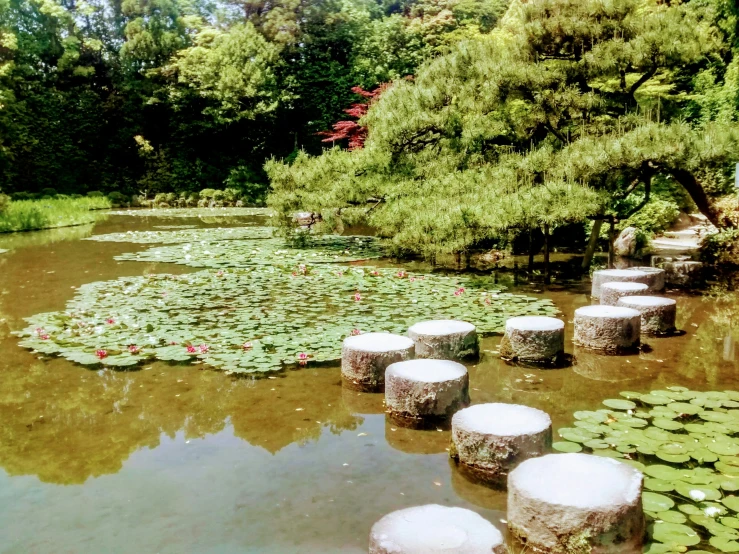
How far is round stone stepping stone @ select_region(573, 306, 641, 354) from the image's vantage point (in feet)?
17.0

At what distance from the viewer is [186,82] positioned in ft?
84.1

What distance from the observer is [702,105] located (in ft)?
42.5

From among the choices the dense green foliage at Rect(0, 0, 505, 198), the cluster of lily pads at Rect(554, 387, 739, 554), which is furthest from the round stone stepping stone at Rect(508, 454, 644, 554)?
the dense green foliage at Rect(0, 0, 505, 198)

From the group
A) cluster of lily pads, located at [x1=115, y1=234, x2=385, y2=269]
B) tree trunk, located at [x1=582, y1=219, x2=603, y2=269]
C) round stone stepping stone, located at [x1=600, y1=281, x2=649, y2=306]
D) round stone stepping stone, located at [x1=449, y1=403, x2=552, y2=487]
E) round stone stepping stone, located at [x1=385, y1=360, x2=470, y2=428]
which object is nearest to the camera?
round stone stepping stone, located at [x1=449, y1=403, x2=552, y2=487]

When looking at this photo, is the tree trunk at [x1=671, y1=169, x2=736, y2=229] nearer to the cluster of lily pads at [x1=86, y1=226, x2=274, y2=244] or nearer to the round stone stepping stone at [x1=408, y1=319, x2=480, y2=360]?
the round stone stepping stone at [x1=408, y1=319, x2=480, y2=360]

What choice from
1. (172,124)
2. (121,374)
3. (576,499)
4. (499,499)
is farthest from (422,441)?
(172,124)

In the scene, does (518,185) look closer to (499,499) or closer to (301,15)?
(499,499)

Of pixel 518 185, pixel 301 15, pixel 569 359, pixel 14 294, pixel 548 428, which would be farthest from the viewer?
pixel 301 15

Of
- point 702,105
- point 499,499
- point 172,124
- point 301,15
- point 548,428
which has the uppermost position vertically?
point 301,15

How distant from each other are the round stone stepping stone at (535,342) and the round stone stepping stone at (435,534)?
2762 mm

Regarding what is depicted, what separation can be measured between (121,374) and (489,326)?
3.38 m

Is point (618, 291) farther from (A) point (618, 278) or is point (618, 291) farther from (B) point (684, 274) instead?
(B) point (684, 274)

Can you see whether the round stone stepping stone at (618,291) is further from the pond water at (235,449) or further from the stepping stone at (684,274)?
the stepping stone at (684,274)

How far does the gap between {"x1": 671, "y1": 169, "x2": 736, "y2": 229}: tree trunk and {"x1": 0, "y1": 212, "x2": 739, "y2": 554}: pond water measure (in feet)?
10.1
